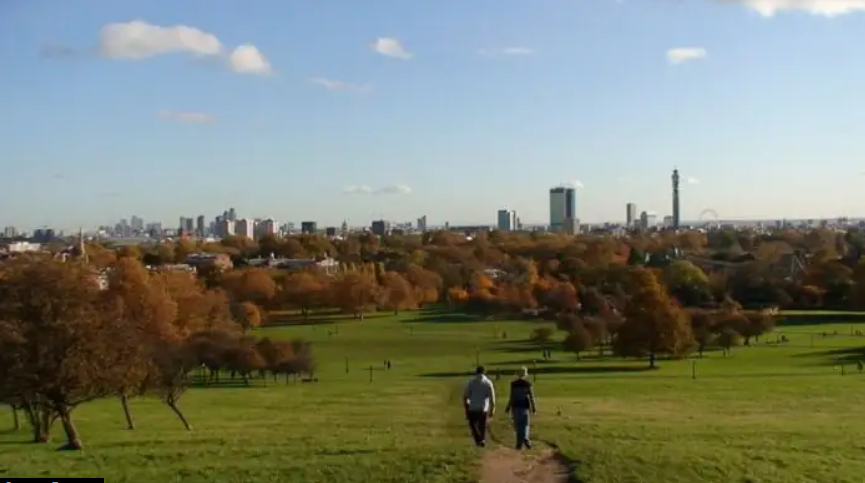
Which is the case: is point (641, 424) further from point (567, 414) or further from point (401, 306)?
point (401, 306)

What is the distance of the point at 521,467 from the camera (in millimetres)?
16781

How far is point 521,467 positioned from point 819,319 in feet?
265

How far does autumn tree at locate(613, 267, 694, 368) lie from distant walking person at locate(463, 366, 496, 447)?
146 ft

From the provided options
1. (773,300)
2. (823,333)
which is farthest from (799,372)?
(773,300)

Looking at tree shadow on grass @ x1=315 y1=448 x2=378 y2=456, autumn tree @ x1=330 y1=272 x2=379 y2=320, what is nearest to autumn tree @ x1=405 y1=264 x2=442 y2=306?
autumn tree @ x1=330 y1=272 x2=379 y2=320

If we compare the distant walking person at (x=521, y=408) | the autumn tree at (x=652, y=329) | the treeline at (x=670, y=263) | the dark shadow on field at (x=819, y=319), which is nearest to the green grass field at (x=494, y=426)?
the distant walking person at (x=521, y=408)

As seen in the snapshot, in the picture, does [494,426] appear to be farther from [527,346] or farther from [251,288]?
[251,288]

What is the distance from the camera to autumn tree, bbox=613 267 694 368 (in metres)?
62.4

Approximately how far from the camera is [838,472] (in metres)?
17.3

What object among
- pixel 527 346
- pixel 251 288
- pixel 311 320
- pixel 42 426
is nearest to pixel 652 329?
pixel 527 346

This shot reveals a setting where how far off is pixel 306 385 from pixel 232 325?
23.9 meters

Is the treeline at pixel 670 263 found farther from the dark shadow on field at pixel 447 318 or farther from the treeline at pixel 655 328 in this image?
the treeline at pixel 655 328

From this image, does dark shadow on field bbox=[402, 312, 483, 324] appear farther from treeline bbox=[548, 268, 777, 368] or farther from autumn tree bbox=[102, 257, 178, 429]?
autumn tree bbox=[102, 257, 178, 429]

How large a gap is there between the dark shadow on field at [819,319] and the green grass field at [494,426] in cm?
2237
